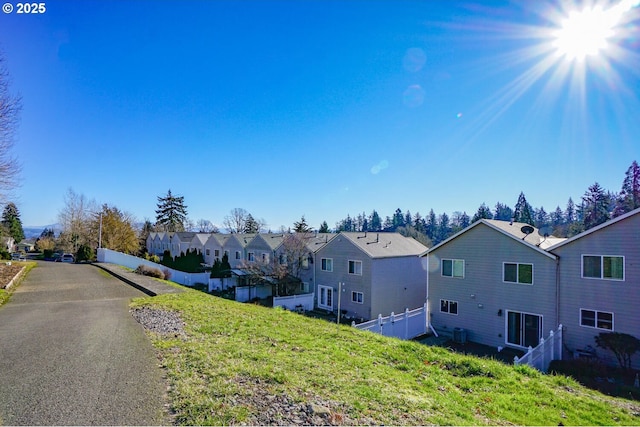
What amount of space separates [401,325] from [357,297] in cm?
630

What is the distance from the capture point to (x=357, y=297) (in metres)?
22.9

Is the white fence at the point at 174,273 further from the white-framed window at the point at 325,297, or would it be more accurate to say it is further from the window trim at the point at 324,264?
Answer: the window trim at the point at 324,264

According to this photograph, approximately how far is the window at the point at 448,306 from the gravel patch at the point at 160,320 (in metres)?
14.3

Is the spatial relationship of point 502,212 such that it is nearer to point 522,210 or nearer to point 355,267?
point 522,210

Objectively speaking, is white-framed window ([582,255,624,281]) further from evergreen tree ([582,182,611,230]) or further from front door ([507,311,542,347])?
evergreen tree ([582,182,611,230])

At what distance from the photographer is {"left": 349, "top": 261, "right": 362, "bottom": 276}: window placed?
22.9 meters

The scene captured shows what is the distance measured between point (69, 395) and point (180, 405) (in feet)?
6.04

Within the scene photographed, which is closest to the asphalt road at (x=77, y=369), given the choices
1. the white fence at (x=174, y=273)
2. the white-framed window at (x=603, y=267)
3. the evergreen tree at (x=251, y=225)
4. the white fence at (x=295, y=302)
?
the white fence at (x=295, y=302)

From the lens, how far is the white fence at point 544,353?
35.9 feet

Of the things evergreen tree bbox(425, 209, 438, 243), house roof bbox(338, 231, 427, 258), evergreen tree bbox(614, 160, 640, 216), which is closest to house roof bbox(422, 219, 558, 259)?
house roof bbox(338, 231, 427, 258)

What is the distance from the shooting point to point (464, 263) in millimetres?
18016

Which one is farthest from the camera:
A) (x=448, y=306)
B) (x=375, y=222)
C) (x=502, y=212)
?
(x=375, y=222)

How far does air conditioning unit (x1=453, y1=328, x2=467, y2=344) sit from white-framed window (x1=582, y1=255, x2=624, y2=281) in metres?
6.17

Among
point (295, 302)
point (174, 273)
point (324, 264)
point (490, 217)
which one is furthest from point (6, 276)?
point (490, 217)
